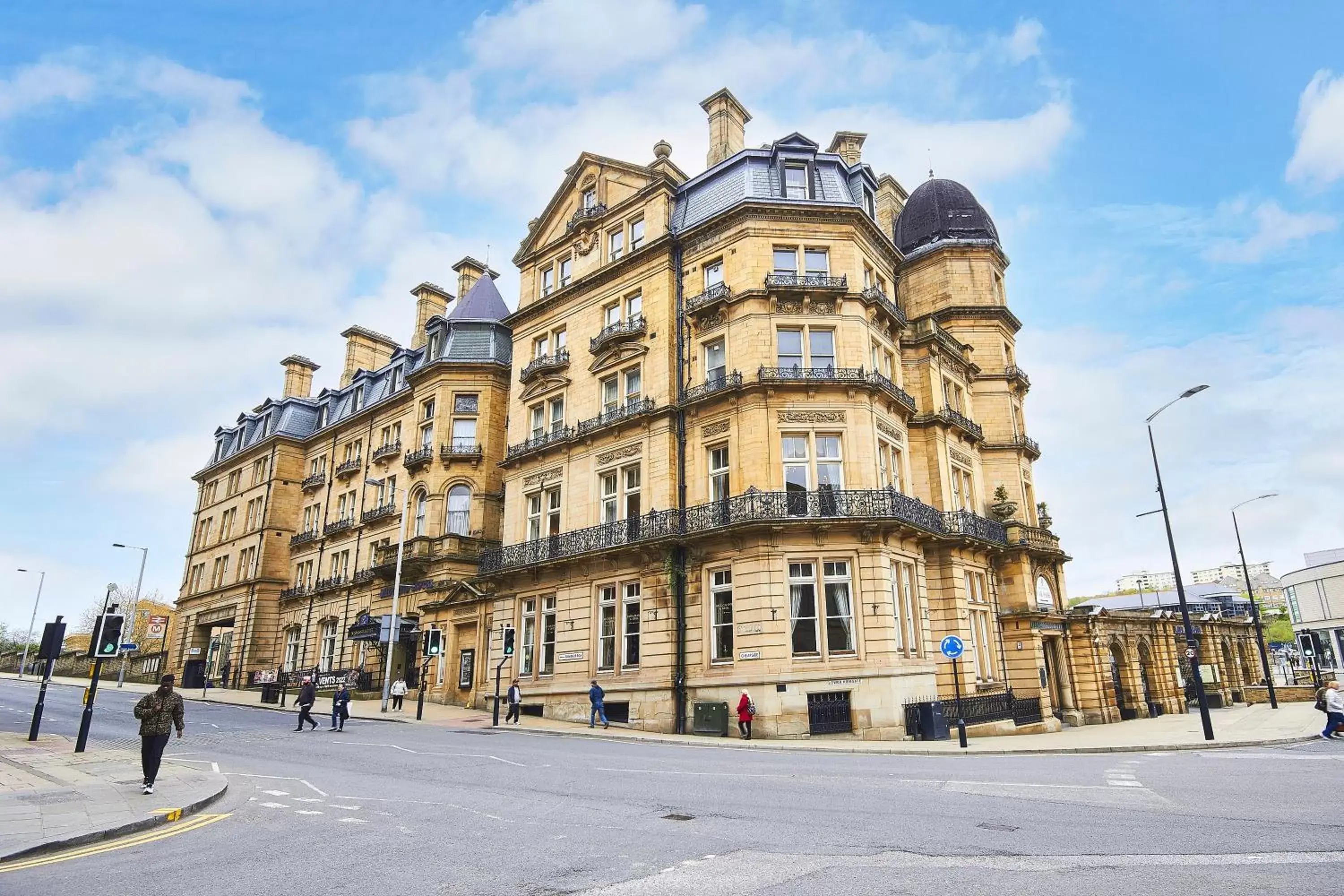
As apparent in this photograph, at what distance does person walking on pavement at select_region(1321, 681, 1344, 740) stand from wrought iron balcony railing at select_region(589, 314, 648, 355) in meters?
23.7

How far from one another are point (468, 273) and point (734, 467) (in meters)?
27.7

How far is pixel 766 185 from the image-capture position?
29953 mm

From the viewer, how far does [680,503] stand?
28.2 m

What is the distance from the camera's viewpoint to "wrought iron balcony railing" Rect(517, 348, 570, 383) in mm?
33844

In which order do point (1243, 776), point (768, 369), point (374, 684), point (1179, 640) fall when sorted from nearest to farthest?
point (1243, 776), point (768, 369), point (374, 684), point (1179, 640)

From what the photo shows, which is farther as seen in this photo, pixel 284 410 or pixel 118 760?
pixel 284 410

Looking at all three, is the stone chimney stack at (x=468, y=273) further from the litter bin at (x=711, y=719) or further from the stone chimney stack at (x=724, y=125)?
the litter bin at (x=711, y=719)

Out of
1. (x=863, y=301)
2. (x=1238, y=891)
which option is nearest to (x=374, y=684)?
(x=863, y=301)

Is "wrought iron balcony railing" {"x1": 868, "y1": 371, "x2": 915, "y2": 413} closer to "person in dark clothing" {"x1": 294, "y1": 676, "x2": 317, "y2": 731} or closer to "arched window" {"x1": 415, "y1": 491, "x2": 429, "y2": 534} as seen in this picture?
"person in dark clothing" {"x1": 294, "y1": 676, "x2": 317, "y2": 731}

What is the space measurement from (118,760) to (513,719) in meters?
14.0

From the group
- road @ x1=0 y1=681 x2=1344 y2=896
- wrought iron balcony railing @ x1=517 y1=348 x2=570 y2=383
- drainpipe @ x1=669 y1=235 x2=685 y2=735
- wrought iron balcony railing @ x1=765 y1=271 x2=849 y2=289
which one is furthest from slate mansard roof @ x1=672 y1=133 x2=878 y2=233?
road @ x1=0 y1=681 x2=1344 y2=896

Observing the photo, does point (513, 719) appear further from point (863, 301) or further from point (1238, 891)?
point (1238, 891)

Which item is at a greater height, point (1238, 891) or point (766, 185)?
point (766, 185)

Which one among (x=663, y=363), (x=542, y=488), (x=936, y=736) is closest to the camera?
(x=936, y=736)
